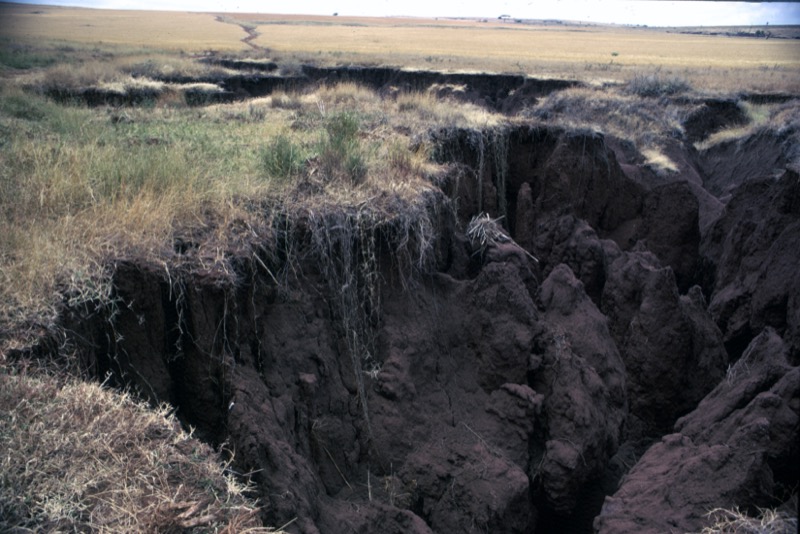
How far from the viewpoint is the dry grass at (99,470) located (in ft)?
9.30

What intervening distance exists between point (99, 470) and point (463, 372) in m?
3.72

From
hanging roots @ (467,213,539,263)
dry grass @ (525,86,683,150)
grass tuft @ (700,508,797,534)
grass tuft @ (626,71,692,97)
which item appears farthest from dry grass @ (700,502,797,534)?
grass tuft @ (626,71,692,97)

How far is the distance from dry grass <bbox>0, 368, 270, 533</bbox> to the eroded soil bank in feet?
2.33

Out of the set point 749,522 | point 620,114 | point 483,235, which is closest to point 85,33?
point 620,114

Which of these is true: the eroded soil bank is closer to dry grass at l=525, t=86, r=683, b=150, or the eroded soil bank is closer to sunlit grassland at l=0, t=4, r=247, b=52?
sunlit grassland at l=0, t=4, r=247, b=52

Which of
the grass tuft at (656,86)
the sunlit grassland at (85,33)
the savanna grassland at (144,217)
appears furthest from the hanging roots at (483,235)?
the grass tuft at (656,86)

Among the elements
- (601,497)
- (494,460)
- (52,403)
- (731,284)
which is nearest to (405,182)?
(494,460)

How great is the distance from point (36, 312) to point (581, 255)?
6.75m

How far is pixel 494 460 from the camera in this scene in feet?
17.9

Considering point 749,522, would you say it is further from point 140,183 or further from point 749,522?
point 140,183

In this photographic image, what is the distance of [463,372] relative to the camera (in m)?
6.24

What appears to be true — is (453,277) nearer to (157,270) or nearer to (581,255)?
(581,255)

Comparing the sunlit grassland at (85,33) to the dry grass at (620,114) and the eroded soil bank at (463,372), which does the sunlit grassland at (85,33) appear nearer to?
the eroded soil bank at (463,372)

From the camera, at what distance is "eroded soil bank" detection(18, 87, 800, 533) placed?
438 centimetres
